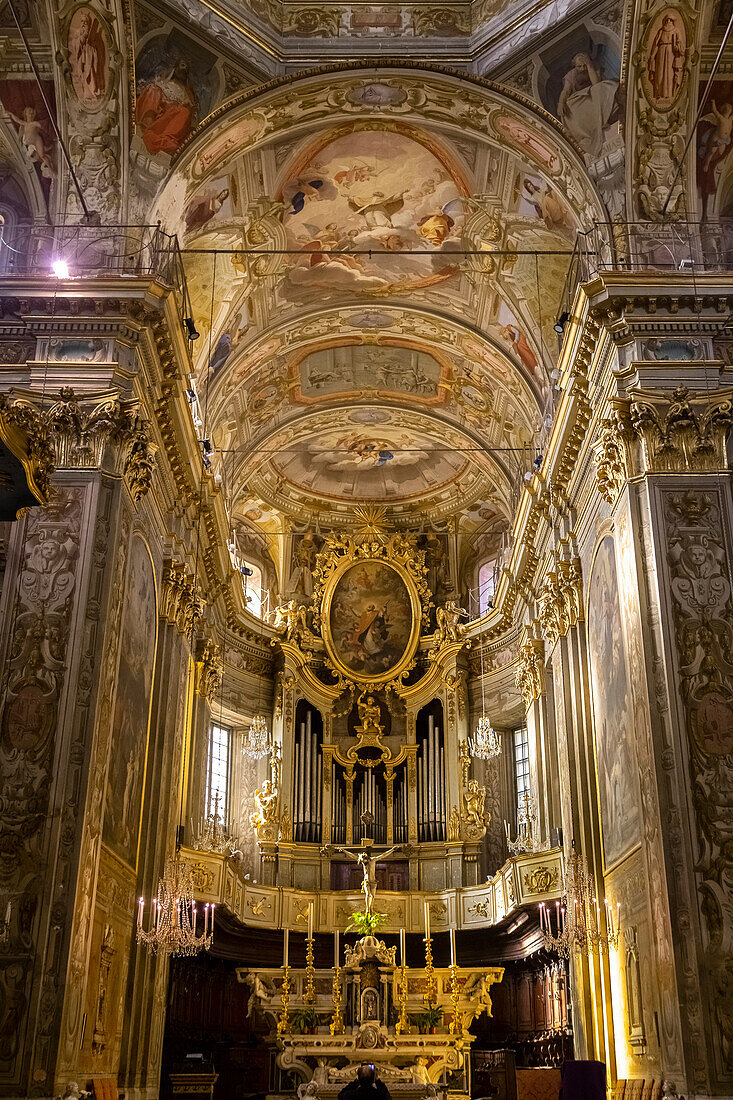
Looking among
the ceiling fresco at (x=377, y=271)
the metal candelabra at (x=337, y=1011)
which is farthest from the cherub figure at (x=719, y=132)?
the metal candelabra at (x=337, y=1011)

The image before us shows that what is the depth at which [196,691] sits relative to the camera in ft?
65.6

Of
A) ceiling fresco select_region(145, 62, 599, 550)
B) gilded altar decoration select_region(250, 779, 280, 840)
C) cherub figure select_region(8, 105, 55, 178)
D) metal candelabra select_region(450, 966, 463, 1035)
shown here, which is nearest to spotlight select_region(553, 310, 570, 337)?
ceiling fresco select_region(145, 62, 599, 550)

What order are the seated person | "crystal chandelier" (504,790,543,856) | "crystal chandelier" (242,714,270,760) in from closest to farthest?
1. the seated person
2. "crystal chandelier" (504,790,543,856)
3. "crystal chandelier" (242,714,270,760)

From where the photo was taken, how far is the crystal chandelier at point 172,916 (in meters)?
14.8

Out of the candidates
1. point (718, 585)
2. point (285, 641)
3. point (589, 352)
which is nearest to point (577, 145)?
point (589, 352)

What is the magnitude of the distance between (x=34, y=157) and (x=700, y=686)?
435 inches

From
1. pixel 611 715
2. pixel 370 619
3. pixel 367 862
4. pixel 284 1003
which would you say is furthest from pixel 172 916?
pixel 370 619

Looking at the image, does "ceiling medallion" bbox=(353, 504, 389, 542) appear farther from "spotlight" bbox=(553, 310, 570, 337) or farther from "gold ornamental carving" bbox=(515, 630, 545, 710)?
"spotlight" bbox=(553, 310, 570, 337)

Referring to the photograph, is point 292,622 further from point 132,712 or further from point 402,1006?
A: point 132,712

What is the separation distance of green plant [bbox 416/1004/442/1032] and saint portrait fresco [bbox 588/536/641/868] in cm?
462

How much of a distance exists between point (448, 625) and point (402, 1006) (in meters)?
9.59

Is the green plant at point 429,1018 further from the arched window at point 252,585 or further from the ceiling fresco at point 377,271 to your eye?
the arched window at point 252,585

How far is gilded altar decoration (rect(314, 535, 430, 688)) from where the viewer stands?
2569 cm

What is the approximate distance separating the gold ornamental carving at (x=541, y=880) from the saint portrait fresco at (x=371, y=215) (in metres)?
10.1
